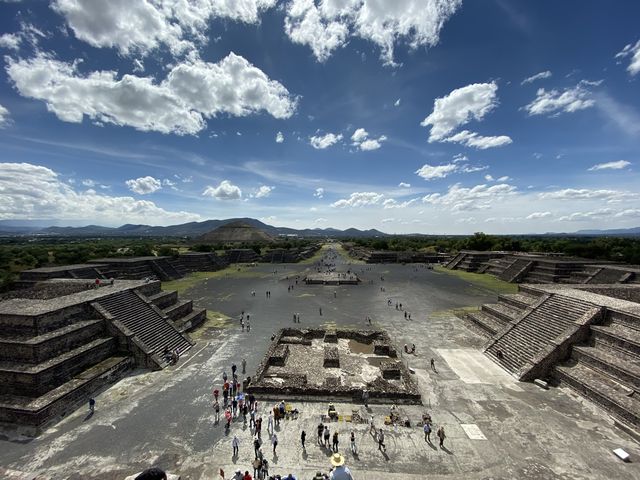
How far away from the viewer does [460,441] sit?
1366 cm

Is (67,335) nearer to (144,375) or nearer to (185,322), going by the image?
(144,375)

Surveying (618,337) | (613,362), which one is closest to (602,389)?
(613,362)

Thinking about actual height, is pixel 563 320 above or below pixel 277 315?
above

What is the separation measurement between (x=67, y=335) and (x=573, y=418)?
94.0ft

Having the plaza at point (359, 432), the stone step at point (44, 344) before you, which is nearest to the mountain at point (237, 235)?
the stone step at point (44, 344)

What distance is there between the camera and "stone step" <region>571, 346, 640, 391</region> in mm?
15988

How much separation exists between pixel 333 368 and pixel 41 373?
16.6 meters

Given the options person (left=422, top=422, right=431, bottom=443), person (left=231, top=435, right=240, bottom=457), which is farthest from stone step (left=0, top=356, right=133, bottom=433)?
person (left=422, top=422, right=431, bottom=443)

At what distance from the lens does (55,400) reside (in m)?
15.0

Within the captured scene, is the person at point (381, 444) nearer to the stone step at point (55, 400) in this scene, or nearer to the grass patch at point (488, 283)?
the stone step at point (55, 400)

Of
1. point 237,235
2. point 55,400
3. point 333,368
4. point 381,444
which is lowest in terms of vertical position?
point 333,368

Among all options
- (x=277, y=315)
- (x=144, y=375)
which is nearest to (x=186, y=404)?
(x=144, y=375)

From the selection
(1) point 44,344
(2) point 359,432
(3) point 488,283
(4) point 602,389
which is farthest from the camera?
(3) point 488,283

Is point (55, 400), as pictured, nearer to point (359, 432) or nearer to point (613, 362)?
point (359, 432)
